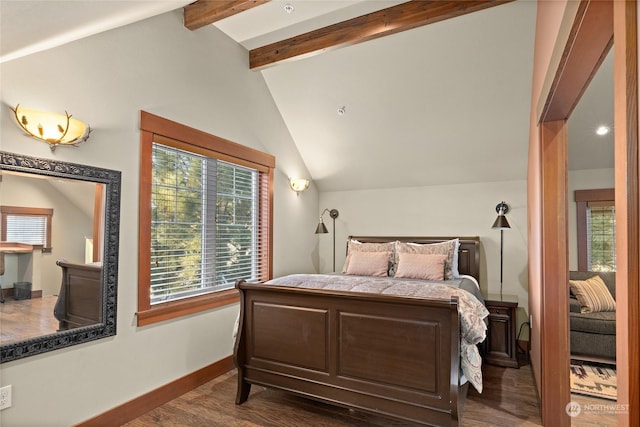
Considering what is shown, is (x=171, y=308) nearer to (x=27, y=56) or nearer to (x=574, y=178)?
(x=27, y=56)

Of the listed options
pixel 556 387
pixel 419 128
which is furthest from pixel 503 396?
pixel 419 128

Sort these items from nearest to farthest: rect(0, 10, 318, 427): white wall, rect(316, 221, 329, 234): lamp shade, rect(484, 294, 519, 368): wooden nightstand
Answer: rect(0, 10, 318, 427): white wall, rect(484, 294, 519, 368): wooden nightstand, rect(316, 221, 329, 234): lamp shade

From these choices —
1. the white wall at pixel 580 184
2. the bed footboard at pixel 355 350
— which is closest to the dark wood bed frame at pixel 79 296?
the bed footboard at pixel 355 350

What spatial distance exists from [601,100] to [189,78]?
12.1 ft

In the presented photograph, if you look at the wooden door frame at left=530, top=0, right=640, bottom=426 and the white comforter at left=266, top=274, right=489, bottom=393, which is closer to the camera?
the wooden door frame at left=530, top=0, right=640, bottom=426

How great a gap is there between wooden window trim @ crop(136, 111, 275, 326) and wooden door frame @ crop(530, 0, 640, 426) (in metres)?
2.59

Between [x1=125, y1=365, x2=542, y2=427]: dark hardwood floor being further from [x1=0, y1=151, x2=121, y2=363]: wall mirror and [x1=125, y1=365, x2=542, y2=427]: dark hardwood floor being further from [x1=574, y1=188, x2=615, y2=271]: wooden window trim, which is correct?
[x1=574, y1=188, x2=615, y2=271]: wooden window trim

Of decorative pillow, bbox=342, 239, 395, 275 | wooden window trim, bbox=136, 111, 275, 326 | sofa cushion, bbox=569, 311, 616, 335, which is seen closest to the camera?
wooden window trim, bbox=136, 111, 275, 326

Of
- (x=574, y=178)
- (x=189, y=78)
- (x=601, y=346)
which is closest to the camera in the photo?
(x=189, y=78)

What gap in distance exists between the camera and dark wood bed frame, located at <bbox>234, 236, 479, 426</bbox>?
87.2 inches

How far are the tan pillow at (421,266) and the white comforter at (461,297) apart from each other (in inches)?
35.9

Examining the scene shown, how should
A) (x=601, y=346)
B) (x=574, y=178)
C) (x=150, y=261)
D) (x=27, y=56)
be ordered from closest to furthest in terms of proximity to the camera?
(x=27, y=56), (x=150, y=261), (x=601, y=346), (x=574, y=178)

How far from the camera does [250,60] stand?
12.5ft

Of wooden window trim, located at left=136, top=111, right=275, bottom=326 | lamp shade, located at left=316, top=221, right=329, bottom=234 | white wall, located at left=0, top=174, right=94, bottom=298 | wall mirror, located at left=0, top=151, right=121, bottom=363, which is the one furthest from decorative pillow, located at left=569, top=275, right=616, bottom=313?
white wall, located at left=0, top=174, right=94, bottom=298
